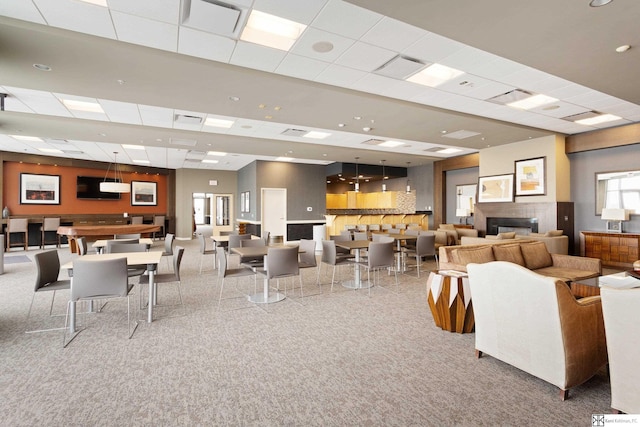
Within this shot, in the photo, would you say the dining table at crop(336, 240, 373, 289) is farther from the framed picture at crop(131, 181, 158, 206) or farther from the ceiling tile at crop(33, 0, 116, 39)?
the framed picture at crop(131, 181, 158, 206)

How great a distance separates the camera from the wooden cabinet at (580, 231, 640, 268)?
714 centimetres

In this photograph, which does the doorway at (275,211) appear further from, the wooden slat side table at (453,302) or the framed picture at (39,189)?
the wooden slat side table at (453,302)

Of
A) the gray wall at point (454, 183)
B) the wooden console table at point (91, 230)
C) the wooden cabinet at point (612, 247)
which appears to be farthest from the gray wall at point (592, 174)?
the wooden console table at point (91, 230)

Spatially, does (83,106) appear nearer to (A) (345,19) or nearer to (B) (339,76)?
(B) (339,76)

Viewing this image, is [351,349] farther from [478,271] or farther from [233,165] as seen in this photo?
[233,165]

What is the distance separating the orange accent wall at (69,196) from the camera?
11039 mm

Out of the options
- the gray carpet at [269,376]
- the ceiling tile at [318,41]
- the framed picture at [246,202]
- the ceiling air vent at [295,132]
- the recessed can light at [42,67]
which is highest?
the ceiling tile at [318,41]

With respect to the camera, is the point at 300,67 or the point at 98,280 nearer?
the point at 98,280

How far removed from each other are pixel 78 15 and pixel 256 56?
1.84 metres

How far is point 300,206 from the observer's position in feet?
40.8

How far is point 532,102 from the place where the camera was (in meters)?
5.95

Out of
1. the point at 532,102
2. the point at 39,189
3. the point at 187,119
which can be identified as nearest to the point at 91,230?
the point at 39,189

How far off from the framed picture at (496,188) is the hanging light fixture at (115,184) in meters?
11.4

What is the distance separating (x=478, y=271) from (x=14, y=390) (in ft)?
12.4
